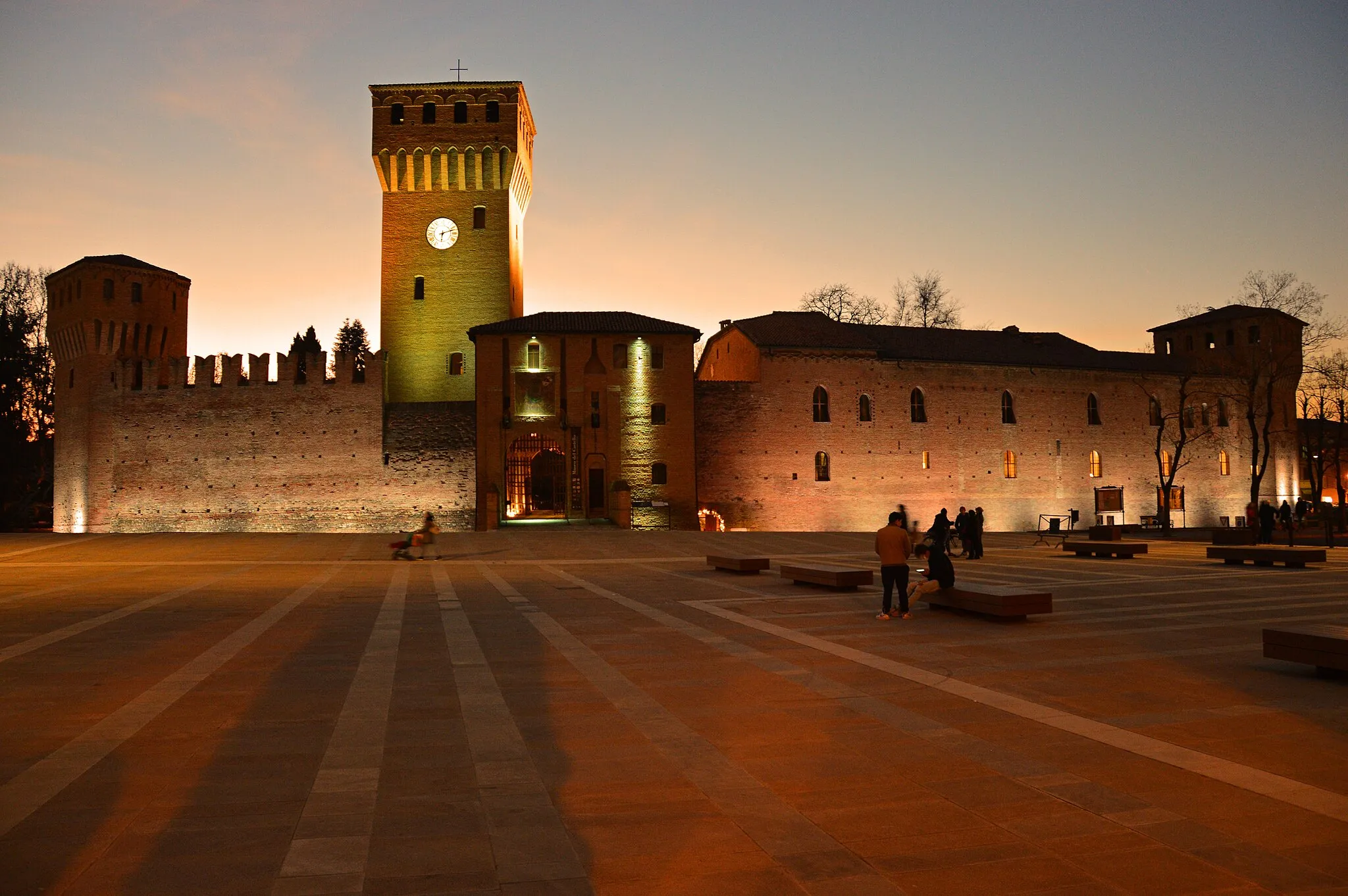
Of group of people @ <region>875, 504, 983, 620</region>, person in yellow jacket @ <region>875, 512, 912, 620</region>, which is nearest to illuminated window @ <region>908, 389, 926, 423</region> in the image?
group of people @ <region>875, 504, 983, 620</region>

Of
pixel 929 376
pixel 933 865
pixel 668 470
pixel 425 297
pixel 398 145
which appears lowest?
pixel 933 865

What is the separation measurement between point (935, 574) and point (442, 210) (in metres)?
37.5

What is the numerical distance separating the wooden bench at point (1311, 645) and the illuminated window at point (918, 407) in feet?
117

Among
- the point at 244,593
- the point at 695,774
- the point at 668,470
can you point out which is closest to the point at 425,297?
the point at 668,470

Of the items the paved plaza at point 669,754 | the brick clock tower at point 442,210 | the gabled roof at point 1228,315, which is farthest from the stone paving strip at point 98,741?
the gabled roof at point 1228,315

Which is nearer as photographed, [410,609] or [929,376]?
[410,609]

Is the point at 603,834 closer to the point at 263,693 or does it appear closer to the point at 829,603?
the point at 263,693

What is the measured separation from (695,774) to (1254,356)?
4985cm

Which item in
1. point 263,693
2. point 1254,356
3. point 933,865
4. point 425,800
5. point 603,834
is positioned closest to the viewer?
point 933,865

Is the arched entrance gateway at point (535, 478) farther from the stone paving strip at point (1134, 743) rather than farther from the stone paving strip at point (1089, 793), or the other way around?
the stone paving strip at point (1089, 793)

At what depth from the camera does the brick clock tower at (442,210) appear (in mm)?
43594

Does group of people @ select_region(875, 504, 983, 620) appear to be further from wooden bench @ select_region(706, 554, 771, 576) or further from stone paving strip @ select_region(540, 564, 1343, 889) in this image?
wooden bench @ select_region(706, 554, 771, 576)

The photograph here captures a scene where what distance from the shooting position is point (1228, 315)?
5078 centimetres

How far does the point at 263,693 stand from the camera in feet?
23.1
